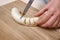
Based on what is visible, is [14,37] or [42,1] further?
[42,1]

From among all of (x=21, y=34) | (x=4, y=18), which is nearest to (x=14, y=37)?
(x=21, y=34)

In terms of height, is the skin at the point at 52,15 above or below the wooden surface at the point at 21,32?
above

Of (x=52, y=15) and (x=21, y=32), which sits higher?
(x=52, y=15)

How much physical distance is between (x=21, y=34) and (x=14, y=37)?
0.11ft

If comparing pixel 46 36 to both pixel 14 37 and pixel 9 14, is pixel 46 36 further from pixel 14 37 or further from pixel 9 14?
pixel 9 14

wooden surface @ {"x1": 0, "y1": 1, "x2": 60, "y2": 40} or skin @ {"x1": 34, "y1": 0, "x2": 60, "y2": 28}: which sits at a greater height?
skin @ {"x1": 34, "y1": 0, "x2": 60, "y2": 28}

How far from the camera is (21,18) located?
0.56 metres

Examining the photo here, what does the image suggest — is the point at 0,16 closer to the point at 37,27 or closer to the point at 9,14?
the point at 9,14

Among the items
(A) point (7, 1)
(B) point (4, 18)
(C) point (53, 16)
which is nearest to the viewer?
(C) point (53, 16)

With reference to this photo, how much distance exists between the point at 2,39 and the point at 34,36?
131 mm

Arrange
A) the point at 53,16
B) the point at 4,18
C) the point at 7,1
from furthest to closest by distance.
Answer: the point at 7,1 < the point at 4,18 < the point at 53,16

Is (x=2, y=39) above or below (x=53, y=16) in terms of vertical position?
below

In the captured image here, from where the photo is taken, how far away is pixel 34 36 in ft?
1.70

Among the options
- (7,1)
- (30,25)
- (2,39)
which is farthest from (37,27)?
(7,1)
